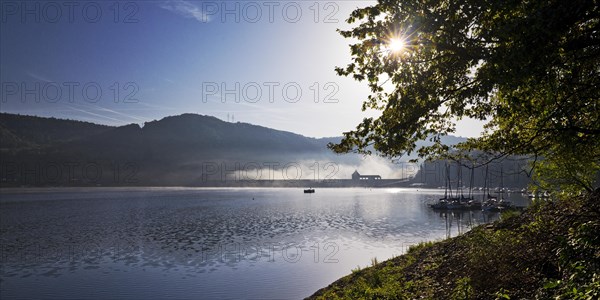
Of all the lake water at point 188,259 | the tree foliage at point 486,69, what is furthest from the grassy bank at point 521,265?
the lake water at point 188,259

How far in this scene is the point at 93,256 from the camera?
3938 cm

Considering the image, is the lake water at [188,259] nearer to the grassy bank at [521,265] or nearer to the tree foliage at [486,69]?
the grassy bank at [521,265]

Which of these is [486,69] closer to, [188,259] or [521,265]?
[521,265]

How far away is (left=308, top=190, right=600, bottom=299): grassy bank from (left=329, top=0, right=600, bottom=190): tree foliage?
2.60 metres

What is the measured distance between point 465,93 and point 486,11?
2264 mm

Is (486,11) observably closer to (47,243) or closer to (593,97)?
(593,97)

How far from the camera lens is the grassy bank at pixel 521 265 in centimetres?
821

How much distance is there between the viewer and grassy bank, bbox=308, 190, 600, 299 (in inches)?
323

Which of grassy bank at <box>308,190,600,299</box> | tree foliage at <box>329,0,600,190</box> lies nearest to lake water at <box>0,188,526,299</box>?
grassy bank at <box>308,190,600,299</box>

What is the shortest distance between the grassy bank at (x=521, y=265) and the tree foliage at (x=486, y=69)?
8.53 feet

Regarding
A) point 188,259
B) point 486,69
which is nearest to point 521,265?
point 486,69

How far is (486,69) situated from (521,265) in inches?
227

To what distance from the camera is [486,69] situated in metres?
9.27

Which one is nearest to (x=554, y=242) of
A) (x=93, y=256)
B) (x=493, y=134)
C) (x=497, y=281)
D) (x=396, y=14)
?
(x=497, y=281)
